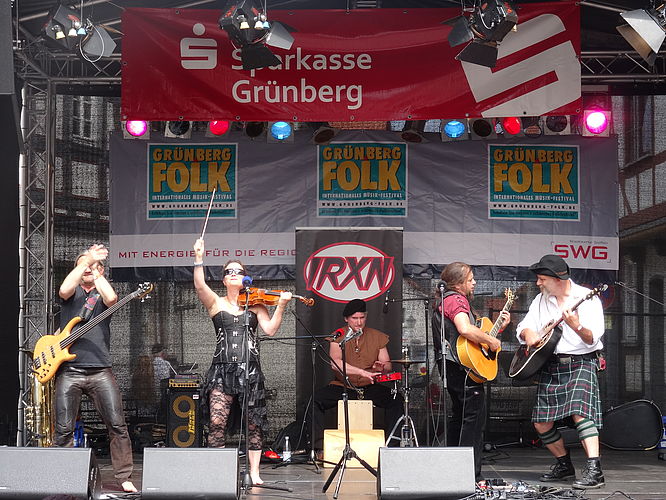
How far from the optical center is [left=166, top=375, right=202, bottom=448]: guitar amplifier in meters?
8.65

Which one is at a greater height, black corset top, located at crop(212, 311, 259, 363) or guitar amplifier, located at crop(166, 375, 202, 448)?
black corset top, located at crop(212, 311, 259, 363)

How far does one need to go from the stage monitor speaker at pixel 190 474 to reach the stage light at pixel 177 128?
4.83m

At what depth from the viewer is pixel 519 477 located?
7.67 meters

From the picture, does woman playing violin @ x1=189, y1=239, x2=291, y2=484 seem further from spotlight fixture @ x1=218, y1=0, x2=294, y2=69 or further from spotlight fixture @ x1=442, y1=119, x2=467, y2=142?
spotlight fixture @ x1=442, y1=119, x2=467, y2=142

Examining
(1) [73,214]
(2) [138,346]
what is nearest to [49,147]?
(1) [73,214]

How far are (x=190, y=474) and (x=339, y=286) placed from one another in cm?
411

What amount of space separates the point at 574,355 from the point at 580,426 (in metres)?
0.54

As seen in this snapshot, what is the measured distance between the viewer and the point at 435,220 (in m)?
9.91

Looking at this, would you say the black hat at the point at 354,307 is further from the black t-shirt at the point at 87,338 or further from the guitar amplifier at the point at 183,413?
the black t-shirt at the point at 87,338

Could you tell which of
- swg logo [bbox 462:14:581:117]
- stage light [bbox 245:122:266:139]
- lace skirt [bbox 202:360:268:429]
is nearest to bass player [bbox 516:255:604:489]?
swg logo [bbox 462:14:581:117]

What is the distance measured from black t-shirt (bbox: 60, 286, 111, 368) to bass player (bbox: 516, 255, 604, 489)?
321 centimetres

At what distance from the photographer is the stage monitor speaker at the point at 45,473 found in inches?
217

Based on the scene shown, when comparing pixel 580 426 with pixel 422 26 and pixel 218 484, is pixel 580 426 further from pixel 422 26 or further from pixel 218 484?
pixel 422 26

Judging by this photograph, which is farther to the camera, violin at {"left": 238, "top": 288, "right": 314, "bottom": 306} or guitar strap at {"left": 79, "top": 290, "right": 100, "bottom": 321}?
violin at {"left": 238, "top": 288, "right": 314, "bottom": 306}
